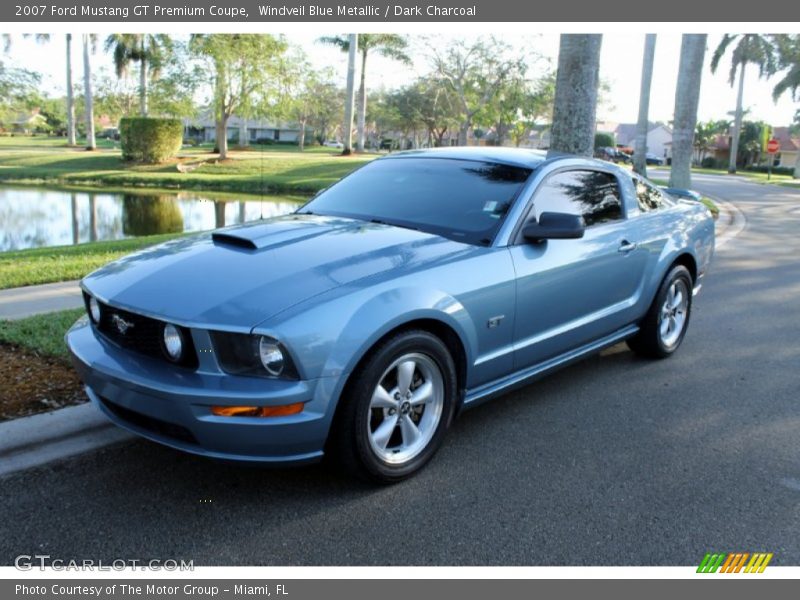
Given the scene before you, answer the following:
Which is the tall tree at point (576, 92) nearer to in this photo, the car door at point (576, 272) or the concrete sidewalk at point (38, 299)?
the car door at point (576, 272)

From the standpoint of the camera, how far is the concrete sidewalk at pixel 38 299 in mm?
6031

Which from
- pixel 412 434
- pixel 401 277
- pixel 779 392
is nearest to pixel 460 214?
pixel 401 277

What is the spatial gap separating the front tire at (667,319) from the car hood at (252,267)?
86.5 inches

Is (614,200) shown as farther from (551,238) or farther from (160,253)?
(160,253)

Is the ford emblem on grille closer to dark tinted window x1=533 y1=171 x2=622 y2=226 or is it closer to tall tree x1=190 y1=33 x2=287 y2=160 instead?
dark tinted window x1=533 y1=171 x2=622 y2=226

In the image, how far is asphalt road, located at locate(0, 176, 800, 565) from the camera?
2.98 meters

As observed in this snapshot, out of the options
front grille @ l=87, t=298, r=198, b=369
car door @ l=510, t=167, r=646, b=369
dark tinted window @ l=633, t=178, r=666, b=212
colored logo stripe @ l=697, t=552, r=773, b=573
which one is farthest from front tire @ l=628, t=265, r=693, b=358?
front grille @ l=87, t=298, r=198, b=369

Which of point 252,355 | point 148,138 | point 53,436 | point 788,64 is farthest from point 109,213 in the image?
point 788,64

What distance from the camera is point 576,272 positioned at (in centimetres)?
443

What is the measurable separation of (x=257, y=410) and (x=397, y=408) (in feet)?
2.52

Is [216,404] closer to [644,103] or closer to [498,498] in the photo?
[498,498]

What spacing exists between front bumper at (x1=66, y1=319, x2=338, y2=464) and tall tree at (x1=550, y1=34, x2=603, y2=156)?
293 inches

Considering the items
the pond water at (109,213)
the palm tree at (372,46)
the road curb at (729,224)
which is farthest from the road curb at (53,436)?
the palm tree at (372,46)

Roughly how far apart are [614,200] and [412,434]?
2.53 m
